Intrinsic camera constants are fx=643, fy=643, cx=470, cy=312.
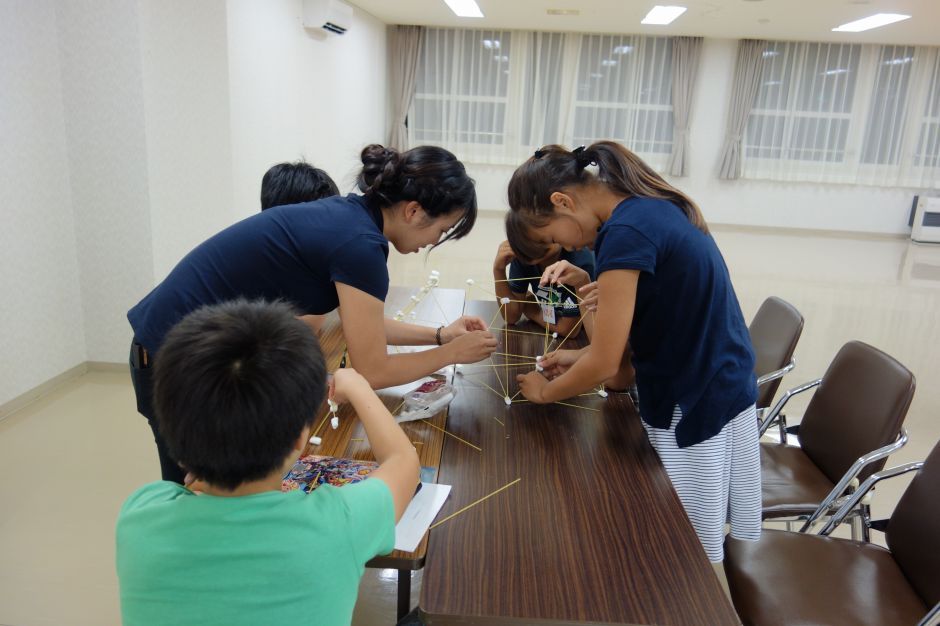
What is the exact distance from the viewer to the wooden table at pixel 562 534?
3.28 ft

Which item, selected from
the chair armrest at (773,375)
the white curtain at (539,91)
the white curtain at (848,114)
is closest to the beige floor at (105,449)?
the chair armrest at (773,375)

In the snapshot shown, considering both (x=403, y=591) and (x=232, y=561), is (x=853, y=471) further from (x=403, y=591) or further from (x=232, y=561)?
(x=232, y=561)

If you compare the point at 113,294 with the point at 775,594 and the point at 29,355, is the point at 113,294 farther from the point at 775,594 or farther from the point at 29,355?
the point at 775,594

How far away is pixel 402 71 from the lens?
1023 centimetres

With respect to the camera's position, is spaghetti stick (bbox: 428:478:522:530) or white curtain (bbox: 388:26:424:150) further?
white curtain (bbox: 388:26:424:150)

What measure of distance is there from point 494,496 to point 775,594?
764mm

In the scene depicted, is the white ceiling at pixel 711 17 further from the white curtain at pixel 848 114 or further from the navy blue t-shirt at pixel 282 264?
the navy blue t-shirt at pixel 282 264

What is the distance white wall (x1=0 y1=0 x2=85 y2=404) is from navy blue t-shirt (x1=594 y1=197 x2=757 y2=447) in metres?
3.15

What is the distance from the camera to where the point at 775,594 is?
151cm

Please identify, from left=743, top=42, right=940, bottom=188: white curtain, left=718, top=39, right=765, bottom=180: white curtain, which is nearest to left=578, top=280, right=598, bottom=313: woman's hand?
left=718, top=39, right=765, bottom=180: white curtain

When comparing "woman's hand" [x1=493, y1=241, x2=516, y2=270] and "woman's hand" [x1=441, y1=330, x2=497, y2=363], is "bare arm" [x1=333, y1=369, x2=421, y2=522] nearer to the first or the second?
"woman's hand" [x1=441, y1=330, x2=497, y2=363]

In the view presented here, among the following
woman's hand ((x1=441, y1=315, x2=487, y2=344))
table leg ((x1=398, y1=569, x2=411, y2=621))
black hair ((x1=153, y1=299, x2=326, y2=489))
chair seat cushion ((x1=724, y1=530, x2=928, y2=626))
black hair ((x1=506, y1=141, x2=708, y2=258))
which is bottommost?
table leg ((x1=398, y1=569, x2=411, y2=621))

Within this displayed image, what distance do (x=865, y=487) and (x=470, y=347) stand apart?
3.68ft

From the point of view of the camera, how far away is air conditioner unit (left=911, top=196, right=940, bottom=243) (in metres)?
9.50
